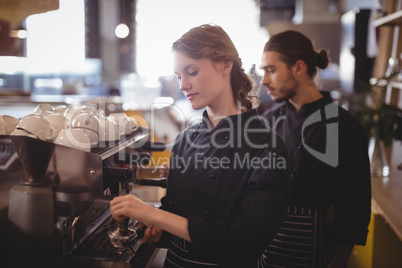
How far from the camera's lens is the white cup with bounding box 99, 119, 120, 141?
137 centimetres

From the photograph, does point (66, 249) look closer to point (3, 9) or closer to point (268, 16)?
point (3, 9)

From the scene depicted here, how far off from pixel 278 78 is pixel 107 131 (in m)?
0.91

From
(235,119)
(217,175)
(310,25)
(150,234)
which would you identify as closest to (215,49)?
(235,119)

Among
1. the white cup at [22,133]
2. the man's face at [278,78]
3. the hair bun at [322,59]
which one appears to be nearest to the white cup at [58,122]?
the white cup at [22,133]

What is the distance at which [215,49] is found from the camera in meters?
1.06

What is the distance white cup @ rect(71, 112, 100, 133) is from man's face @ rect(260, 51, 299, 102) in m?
0.92

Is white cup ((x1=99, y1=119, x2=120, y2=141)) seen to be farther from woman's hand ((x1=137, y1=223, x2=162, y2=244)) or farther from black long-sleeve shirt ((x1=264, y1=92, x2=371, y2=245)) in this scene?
black long-sleeve shirt ((x1=264, y1=92, x2=371, y2=245))

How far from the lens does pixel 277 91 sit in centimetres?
184

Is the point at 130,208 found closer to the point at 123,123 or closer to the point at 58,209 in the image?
the point at 58,209

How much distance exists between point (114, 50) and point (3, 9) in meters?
8.18

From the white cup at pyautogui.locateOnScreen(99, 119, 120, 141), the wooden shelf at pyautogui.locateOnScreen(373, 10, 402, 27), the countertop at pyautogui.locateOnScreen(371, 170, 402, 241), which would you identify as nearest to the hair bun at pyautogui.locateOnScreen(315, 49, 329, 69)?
the countertop at pyautogui.locateOnScreen(371, 170, 402, 241)

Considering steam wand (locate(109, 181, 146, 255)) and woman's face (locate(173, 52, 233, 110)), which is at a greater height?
woman's face (locate(173, 52, 233, 110))

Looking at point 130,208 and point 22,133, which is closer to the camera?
point 130,208

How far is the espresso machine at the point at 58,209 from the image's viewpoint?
112 cm
